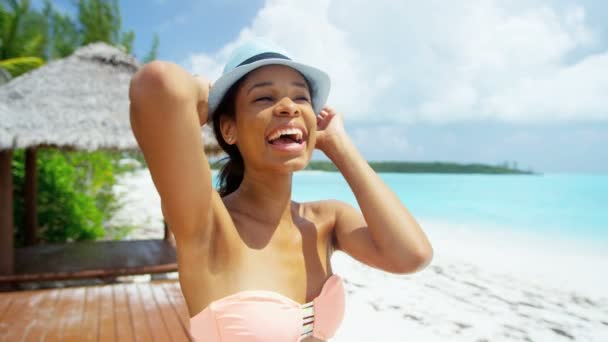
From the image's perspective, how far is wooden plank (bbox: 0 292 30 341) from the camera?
3.65m

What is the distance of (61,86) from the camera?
605cm

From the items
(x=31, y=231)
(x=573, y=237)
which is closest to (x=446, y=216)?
(x=573, y=237)

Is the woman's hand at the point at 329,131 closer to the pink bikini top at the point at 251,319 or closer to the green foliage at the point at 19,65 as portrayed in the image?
the pink bikini top at the point at 251,319

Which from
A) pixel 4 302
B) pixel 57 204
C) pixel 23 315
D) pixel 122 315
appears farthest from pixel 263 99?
pixel 57 204

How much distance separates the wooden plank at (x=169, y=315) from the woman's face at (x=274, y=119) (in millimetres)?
2879

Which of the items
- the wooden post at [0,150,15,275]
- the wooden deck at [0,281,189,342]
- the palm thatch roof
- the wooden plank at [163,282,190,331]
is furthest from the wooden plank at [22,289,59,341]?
the palm thatch roof

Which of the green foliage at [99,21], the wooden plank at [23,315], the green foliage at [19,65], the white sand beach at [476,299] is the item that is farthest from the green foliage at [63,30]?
the wooden plank at [23,315]

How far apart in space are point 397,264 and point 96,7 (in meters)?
30.8

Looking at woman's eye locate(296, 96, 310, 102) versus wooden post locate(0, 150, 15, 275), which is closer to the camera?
woman's eye locate(296, 96, 310, 102)

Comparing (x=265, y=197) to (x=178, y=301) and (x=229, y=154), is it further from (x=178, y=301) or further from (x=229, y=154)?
(x=178, y=301)

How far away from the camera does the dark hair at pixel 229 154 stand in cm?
127

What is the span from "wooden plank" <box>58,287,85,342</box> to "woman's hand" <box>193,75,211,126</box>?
3193 mm

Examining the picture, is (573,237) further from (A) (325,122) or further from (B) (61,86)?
(A) (325,122)

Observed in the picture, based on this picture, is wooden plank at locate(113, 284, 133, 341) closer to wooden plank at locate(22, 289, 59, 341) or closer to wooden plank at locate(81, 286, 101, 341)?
wooden plank at locate(81, 286, 101, 341)
